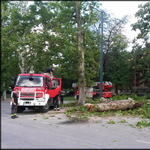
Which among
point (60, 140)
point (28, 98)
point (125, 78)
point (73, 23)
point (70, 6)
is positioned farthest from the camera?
point (125, 78)

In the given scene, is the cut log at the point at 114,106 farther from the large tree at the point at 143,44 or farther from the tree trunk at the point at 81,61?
the large tree at the point at 143,44

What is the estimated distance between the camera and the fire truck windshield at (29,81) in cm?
1371

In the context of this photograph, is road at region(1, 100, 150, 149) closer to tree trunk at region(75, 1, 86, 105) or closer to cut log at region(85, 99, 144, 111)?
cut log at region(85, 99, 144, 111)

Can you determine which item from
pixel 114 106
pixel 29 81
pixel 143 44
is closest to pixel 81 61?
pixel 29 81

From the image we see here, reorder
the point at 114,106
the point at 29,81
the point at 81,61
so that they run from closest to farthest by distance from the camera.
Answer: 1. the point at 114,106
2. the point at 29,81
3. the point at 81,61

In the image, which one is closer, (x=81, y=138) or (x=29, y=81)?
(x=81, y=138)

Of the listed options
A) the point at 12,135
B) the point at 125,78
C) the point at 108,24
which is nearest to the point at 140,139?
the point at 12,135

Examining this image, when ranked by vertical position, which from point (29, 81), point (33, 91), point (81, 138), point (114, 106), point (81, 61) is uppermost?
point (81, 61)

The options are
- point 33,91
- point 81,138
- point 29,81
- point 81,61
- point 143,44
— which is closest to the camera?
point 81,138

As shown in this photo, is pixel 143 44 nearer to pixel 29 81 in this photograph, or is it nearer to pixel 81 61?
pixel 81 61

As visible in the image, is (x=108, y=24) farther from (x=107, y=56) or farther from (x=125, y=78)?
(x=125, y=78)

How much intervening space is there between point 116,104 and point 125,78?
77.8ft

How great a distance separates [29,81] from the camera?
13.8 meters

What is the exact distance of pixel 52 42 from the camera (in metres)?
17.8
